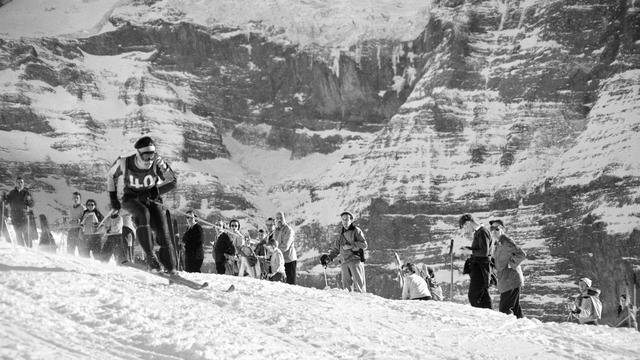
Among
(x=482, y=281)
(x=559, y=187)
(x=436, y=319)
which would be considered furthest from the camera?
(x=559, y=187)

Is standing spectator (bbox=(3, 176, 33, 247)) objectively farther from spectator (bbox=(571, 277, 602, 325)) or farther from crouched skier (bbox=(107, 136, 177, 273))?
spectator (bbox=(571, 277, 602, 325))

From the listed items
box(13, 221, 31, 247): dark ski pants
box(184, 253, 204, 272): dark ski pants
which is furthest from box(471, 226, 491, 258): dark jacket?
box(13, 221, 31, 247): dark ski pants

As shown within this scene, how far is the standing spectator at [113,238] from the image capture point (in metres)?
17.8

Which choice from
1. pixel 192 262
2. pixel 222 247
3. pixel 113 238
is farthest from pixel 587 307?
pixel 113 238

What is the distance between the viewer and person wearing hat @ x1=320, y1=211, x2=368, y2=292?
651 inches

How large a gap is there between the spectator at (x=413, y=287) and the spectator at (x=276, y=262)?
288 centimetres

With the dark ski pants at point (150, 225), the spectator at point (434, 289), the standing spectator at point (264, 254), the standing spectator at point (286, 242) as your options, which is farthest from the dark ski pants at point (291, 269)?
the dark ski pants at point (150, 225)

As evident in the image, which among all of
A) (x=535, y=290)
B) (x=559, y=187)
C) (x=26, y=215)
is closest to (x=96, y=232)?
(x=26, y=215)

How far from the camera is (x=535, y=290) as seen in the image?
579 feet

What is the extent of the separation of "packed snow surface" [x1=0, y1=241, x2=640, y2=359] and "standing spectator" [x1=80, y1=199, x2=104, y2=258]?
650 cm

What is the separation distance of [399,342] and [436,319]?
1.82 m

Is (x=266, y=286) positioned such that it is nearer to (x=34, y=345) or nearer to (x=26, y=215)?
(x=34, y=345)

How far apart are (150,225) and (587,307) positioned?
675cm

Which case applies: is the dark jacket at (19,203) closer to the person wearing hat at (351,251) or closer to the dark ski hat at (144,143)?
the person wearing hat at (351,251)
